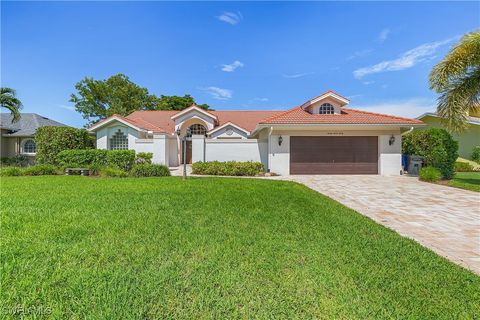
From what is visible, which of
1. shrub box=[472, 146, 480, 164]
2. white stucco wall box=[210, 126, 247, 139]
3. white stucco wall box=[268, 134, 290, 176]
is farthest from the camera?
white stucco wall box=[210, 126, 247, 139]

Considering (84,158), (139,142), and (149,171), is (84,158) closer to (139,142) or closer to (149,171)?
(139,142)

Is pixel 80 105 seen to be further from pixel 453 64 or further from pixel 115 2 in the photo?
pixel 453 64

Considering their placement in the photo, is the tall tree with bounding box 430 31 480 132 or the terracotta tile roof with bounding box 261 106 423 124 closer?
the tall tree with bounding box 430 31 480 132

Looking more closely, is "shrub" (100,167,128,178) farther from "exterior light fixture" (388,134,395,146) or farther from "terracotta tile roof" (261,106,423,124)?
"exterior light fixture" (388,134,395,146)

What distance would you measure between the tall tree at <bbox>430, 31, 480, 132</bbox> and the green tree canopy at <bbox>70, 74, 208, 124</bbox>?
36766mm

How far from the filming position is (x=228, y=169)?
16.0 m

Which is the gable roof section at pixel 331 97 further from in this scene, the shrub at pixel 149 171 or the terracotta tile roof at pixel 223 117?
the shrub at pixel 149 171

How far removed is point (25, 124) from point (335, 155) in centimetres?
3252

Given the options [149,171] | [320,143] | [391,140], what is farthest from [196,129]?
[391,140]

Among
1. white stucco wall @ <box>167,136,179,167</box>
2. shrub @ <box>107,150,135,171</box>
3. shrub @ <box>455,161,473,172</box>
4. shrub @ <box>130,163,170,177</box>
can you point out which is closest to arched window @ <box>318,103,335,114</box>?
shrub @ <box>455,161,473,172</box>

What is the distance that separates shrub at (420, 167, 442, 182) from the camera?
1278 centimetres

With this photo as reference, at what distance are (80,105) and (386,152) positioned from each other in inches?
1673

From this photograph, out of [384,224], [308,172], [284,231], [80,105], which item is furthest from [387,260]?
[80,105]

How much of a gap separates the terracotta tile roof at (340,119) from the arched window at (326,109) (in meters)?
0.71
